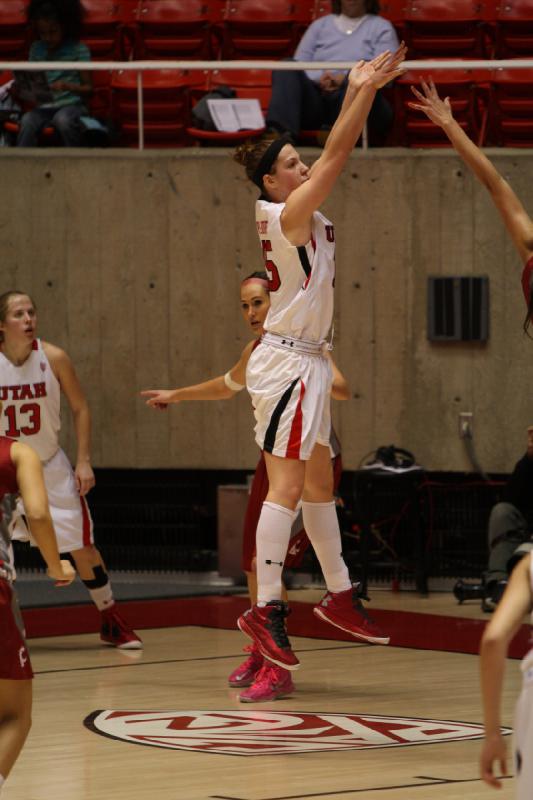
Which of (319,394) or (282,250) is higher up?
(282,250)

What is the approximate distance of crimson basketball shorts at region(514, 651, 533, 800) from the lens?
8.80 feet

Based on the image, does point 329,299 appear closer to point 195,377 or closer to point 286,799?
point 286,799

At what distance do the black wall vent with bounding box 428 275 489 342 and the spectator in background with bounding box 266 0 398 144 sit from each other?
1.13m

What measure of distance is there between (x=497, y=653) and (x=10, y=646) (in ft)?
5.11

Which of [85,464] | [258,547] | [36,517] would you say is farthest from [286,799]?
[85,464]

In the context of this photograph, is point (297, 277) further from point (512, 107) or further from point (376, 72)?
point (512, 107)

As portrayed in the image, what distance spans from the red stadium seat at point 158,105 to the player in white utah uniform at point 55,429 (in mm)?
3291

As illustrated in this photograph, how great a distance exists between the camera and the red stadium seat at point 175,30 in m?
11.0

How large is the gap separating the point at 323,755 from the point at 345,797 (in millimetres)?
662

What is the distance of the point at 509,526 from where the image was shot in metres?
8.54

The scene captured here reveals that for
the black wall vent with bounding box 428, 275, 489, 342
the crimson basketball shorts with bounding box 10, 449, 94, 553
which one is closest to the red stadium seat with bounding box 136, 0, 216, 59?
the black wall vent with bounding box 428, 275, 489, 342

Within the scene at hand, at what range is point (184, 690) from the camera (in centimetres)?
635

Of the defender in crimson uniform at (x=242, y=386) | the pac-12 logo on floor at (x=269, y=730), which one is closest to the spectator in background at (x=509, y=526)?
the defender in crimson uniform at (x=242, y=386)

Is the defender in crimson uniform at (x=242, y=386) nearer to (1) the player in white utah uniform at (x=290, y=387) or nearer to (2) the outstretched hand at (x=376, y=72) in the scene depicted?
(1) the player in white utah uniform at (x=290, y=387)
